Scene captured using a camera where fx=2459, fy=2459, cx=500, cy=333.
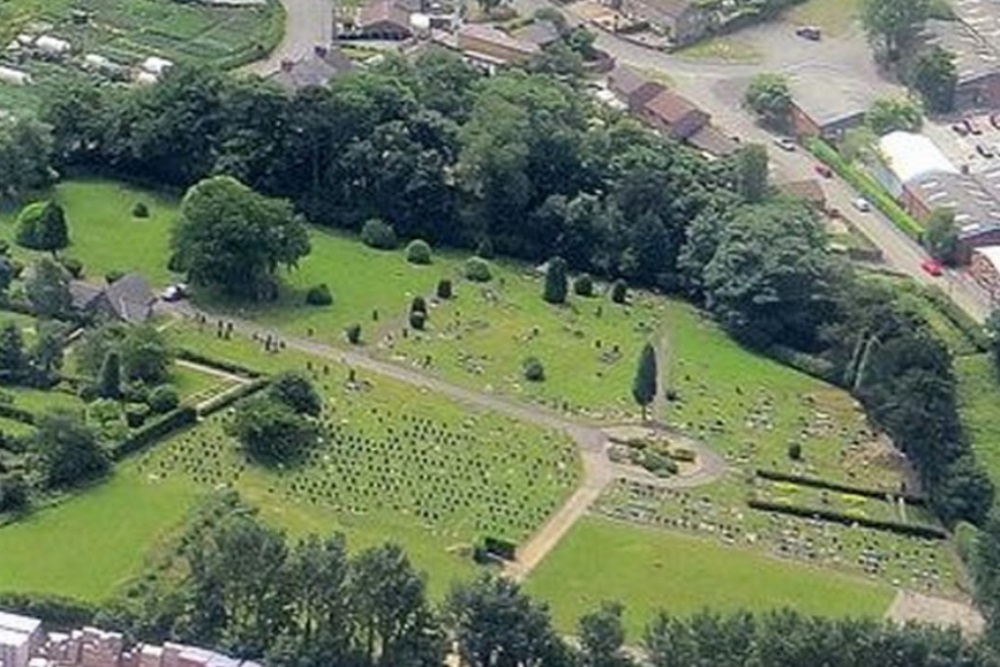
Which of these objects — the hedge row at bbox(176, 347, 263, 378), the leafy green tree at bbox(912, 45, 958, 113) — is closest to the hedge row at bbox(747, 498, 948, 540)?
the hedge row at bbox(176, 347, 263, 378)

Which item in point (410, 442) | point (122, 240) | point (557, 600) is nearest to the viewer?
point (557, 600)

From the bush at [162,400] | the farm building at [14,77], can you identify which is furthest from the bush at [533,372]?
the farm building at [14,77]

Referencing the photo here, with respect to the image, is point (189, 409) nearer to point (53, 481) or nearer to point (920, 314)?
point (53, 481)

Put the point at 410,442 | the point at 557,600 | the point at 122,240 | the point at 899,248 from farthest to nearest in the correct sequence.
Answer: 1. the point at 899,248
2. the point at 122,240
3. the point at 410,442
4. the point at 557,600

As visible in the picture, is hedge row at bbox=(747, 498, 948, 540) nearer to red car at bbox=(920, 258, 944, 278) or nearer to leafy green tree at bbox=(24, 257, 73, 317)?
red car at bbox=(920, 258, 944, 278)

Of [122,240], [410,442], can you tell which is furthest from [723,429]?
[122,240]
